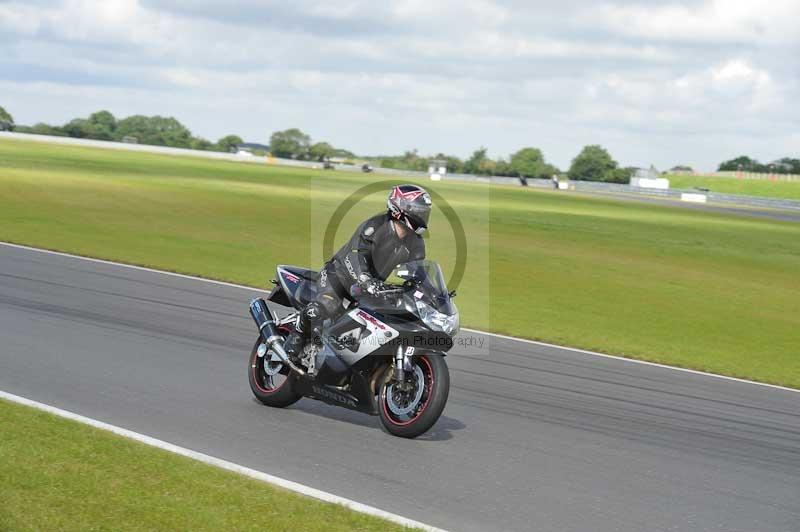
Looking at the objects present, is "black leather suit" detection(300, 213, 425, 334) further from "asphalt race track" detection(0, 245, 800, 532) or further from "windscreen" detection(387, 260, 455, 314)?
"asphalt race track" detection(0, 245, 800, 532)

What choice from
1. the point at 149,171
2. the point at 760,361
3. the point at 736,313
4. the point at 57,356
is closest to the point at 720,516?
the point at 57,356

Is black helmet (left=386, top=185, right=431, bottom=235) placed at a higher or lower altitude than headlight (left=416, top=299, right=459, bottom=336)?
higher

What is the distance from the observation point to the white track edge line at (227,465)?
5625 mm

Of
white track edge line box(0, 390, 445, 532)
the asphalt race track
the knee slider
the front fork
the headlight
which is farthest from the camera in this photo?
the knee slider

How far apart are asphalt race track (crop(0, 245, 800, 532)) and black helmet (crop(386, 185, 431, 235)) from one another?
5.58 ft

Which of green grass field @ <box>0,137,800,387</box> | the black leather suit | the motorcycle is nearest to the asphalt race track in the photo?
the motorcycle

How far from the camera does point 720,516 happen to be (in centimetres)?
616

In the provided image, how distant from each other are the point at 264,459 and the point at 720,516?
3.05m

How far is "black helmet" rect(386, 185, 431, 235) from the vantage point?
23.8 ft

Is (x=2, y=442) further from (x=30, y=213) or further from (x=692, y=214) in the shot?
(x=692, y=214)

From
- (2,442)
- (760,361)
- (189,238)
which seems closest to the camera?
(2,442)

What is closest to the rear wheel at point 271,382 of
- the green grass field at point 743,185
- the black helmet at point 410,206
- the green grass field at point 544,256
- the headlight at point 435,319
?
the headlight at point 435,319

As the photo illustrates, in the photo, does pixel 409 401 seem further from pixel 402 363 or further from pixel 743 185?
pixel 743 185

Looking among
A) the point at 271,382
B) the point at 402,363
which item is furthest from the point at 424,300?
the point at 271,382
